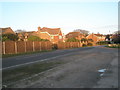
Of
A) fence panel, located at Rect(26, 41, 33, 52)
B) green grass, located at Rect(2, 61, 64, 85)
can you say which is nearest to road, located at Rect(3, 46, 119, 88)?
green grass, located at Rect(2, 61, 64, 85)

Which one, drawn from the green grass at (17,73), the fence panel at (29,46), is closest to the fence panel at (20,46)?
the fence panel at (29,46)

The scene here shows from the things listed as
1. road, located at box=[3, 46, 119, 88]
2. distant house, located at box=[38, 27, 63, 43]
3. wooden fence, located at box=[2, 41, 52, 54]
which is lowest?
road, located at box=[3, 46, 119, 88]

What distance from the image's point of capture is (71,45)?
155 feet

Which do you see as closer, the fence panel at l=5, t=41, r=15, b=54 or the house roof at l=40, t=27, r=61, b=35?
the fence panel at l=5, t=41, r=15, b=54

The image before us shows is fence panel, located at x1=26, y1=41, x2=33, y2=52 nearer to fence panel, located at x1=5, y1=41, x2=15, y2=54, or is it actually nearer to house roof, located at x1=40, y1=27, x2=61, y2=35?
fence panel, located at x1=5, y1=41, x2=15, y2=54

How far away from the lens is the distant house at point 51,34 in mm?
52013

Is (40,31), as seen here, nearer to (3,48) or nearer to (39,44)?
(39,44)

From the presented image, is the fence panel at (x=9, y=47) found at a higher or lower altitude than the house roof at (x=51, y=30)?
lower

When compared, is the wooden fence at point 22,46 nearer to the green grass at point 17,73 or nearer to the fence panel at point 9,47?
the fence panel at point 9,47

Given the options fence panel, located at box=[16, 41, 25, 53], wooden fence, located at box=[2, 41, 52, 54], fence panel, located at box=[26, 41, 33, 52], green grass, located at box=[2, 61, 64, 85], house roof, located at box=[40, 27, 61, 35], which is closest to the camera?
green grass, located at box=[2, 61, 64, 85]

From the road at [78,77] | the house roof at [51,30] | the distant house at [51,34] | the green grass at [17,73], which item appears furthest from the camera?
the house roof at [51,30]

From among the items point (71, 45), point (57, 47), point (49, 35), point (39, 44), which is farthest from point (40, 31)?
point (39, 44)

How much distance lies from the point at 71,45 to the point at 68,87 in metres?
42.0

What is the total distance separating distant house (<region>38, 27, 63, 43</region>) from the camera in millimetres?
52013
